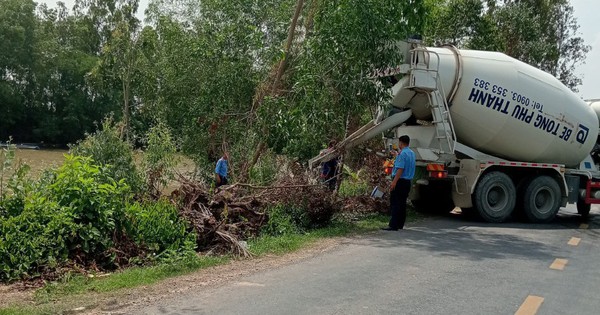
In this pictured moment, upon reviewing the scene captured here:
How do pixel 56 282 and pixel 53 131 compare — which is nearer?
pixel 56 282

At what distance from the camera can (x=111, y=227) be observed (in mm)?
7797

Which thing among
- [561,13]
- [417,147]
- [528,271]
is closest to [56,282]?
[528,271]

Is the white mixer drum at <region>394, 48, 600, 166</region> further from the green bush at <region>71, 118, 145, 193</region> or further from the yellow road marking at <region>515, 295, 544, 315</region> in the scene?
the yellow road marking at <region>515, 295, 544, 315</region>

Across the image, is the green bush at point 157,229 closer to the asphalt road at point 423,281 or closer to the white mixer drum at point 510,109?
the asphalt road at point 423,281

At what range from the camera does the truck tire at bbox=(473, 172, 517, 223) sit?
41.3ft

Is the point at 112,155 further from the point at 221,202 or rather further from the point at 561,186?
the point at 561,186

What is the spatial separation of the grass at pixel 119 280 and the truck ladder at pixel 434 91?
A: 410 centimetres

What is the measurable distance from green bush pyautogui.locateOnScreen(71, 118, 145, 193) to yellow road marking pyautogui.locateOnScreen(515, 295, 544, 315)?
21.3 feet

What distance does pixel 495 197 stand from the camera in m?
12.9

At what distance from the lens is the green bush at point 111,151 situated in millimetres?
10359

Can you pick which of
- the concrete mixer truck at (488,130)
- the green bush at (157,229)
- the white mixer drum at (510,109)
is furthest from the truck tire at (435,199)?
the green bush at (157,229)

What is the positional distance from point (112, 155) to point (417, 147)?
6320mm

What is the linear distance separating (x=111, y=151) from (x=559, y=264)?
7728 millimetres

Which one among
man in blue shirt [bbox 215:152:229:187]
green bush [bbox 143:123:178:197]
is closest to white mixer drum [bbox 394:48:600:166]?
man in blue shirt [bbox 215:152:229:187]
